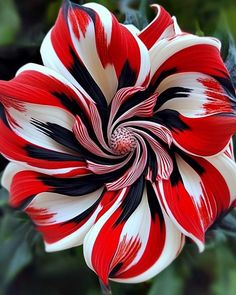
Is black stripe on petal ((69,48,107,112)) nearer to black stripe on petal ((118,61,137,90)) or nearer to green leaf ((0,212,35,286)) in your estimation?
black stripe on petal ((118,61,137,90))

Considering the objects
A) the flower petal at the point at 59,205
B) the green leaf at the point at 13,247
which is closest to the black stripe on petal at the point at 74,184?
the flower petal at the point at 59,205

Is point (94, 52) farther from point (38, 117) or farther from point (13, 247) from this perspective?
point (13, 247)

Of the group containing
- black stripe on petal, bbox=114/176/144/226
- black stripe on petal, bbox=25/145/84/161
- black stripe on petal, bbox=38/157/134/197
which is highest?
black stripe on petal, bbox=25/145/84/161

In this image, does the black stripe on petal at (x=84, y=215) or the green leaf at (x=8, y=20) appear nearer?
the black stripe on petal at (x=84, y=215)

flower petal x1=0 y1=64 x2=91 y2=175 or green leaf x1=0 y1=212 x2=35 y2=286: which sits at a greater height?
flower petal x1=0 y1=64 x2=91 y2=175

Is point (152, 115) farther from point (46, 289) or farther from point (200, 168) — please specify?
point (46, 289)

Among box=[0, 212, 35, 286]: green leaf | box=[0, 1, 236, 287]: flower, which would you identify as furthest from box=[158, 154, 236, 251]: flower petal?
box=[0, 212, 35, 286]: green leaf

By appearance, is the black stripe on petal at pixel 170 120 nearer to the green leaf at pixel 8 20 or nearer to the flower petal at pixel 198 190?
the flower petal at pixel 198 190
